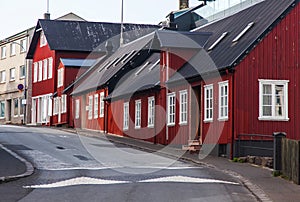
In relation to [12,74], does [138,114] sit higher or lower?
lower

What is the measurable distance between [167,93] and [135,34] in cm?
2946

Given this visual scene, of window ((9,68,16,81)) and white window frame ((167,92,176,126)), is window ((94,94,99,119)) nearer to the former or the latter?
white window frame ((167,92,176,126))

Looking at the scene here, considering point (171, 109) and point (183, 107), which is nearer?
point (183, 107)

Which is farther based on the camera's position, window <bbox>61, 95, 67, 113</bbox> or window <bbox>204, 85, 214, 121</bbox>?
window <bbox>61, 95, 67, 113</bbox>

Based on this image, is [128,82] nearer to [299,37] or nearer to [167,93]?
[167,93]

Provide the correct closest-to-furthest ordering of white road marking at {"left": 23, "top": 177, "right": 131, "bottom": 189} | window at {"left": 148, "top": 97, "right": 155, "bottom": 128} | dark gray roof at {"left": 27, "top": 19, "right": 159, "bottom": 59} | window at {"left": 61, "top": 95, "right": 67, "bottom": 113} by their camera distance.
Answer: white road marking at {"left": 23, "top": 177, "right": 131, "bottom": 189} → window at {"left": 148, "top": 97, "right": 155, "bottom": 128} → window at {"left": 61, "top": 95, "right": 67, "bottom": 113} → dark gray roof at {"left": 27, "top": 19, "right": 159, "bottom": 59}

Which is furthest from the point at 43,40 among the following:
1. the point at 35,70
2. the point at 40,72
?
the point at 35,70

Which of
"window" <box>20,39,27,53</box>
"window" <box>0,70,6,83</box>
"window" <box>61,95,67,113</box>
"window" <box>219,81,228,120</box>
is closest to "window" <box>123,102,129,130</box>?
"window" <box>219,81,228,120</box>

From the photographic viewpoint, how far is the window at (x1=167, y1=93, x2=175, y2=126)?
109ft

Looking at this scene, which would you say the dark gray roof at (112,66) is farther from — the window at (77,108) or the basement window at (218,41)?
the basement window at (218,41)

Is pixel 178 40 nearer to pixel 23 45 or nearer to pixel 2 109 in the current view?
pixel 23 45

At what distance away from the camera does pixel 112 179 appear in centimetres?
1941

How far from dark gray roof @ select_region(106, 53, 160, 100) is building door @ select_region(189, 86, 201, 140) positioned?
3.96 meters

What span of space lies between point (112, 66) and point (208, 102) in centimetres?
1908
